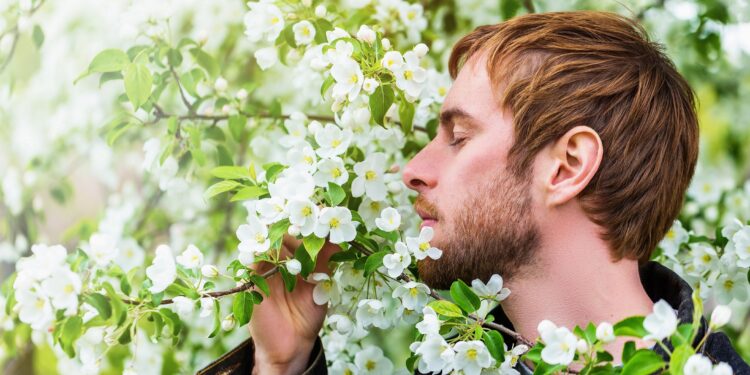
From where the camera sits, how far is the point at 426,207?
5.36 feet

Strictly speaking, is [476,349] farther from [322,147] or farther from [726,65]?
[726,65]

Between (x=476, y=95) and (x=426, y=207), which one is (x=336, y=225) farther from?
(x=476, y=95)

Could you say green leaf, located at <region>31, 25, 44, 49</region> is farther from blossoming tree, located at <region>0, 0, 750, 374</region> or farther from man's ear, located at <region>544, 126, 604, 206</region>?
man's ear, located at <region>544, 126, 604, 206</region>

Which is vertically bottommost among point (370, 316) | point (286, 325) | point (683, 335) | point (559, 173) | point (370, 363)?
point (370, 363)

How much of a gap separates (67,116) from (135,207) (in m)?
0.65

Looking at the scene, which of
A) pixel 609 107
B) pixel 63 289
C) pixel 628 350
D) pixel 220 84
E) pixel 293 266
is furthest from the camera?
pixel 220 84

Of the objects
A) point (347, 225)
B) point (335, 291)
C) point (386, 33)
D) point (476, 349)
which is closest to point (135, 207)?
point (386, 33)

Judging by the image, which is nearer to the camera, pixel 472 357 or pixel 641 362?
pixel 641 362

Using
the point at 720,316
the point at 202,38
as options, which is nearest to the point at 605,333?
the point at 720,316

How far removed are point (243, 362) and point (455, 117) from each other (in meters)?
0.68

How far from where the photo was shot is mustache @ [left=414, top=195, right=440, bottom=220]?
5.31 feet

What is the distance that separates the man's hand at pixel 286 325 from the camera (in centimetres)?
175

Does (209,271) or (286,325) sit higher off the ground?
(209,271)

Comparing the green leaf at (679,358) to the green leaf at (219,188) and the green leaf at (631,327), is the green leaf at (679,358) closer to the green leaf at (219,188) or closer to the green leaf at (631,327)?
the green leaf at (631,327)
